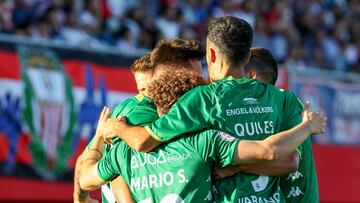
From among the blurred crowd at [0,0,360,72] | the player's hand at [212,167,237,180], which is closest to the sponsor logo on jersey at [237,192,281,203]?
the player's hand at [212,167,237,180]

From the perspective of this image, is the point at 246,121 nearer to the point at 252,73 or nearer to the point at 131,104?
the point at 131,104

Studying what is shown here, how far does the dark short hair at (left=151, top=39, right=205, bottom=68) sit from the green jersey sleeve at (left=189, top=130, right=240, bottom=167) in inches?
35.4

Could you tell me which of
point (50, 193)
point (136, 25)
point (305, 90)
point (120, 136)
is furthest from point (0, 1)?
point (120, 136)

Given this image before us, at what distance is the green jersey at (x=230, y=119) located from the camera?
5.01 m

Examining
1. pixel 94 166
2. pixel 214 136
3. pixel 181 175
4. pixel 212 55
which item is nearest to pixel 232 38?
pixel 212 55

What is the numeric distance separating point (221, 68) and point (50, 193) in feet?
21.5

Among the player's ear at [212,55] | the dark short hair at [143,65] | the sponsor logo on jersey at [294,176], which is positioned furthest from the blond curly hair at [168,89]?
the dark short hair at [143,65]

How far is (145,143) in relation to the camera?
16.5 ft

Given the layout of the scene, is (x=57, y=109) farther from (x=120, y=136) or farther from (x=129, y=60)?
(x=120, y=136)

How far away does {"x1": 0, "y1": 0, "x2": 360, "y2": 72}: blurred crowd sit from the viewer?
14.2m

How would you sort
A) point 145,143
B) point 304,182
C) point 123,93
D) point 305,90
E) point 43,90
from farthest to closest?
point 305,90, point 123,93, point 43,90, point 304,182, point 145,143

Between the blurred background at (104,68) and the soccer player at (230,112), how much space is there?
613 centimetres

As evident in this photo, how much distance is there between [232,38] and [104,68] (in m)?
6.96

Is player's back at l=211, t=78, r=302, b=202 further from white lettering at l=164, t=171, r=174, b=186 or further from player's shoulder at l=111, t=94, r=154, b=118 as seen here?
player's shoulder at l=111, t=94, r=154, b=118
